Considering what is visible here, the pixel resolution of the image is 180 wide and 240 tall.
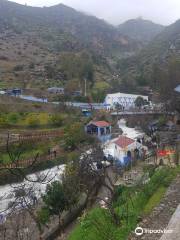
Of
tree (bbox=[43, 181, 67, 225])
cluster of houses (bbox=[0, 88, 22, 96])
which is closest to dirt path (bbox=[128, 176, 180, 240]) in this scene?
tree (bbox=[43, 181, 67, 225])

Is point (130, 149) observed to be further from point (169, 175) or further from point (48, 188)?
point (169, 175)

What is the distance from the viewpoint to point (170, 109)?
141 ft

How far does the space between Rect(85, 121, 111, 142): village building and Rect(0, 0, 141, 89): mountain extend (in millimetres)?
16467

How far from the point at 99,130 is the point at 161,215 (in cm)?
2780

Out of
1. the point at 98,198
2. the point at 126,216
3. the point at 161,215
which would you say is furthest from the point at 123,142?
the point at 161,215

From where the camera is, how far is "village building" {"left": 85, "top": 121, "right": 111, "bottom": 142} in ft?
124

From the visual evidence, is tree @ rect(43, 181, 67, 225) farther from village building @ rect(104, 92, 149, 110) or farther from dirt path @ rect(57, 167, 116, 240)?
village building @ rect(104, 92, 149, 110)

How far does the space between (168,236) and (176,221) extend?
88cm

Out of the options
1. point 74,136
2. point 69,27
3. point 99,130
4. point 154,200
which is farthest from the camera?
point 69,27

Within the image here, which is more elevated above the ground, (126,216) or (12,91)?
(12,91)

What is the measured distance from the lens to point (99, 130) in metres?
37.9

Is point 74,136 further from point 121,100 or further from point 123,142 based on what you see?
point 121,100

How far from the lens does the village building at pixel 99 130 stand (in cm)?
3766

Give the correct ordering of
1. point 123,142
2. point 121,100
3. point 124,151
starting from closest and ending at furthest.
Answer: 1. point 124,151
2. point 123,142
3. point 121,100
